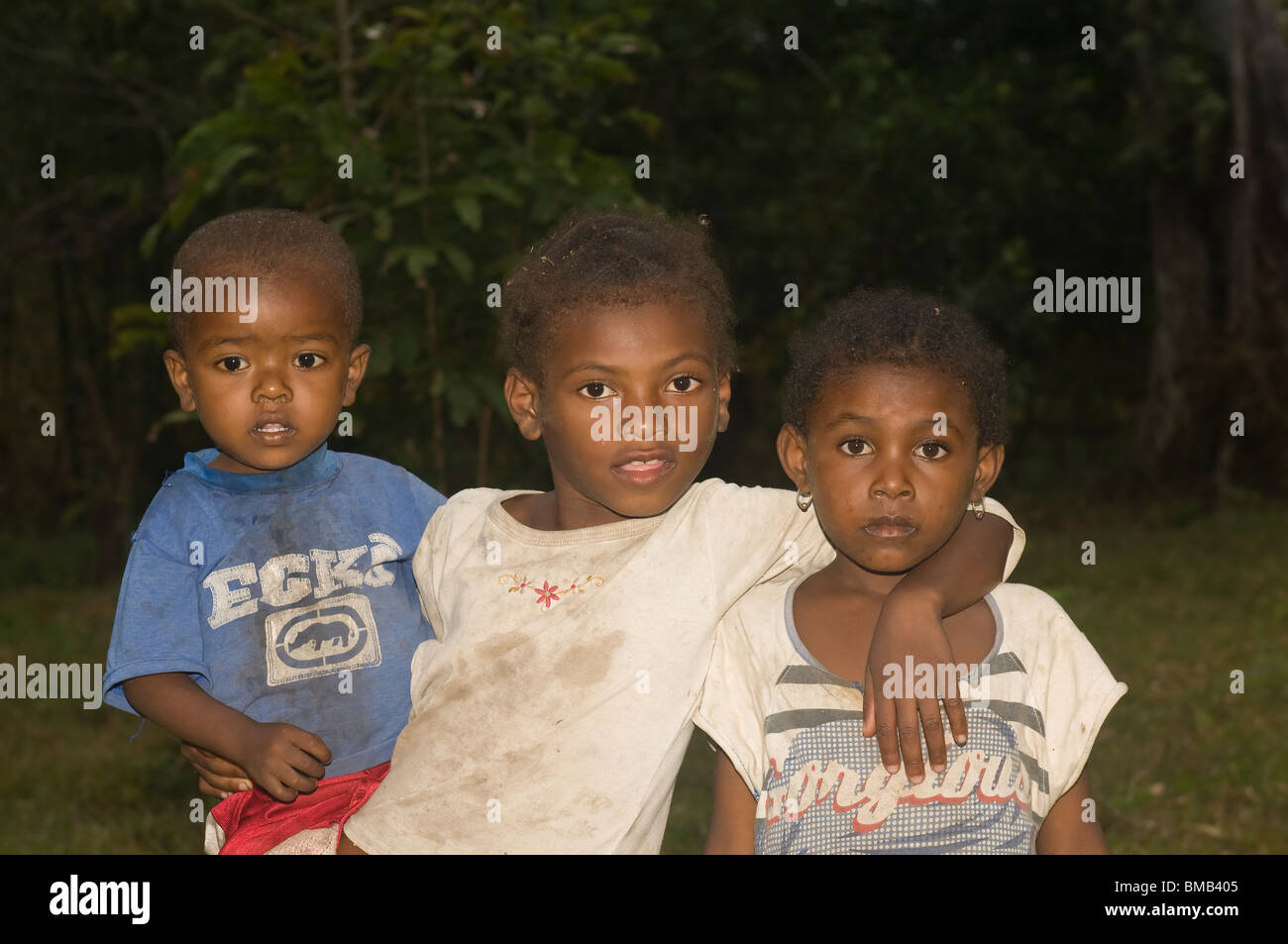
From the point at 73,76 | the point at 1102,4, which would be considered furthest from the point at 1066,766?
the point at 1102,4

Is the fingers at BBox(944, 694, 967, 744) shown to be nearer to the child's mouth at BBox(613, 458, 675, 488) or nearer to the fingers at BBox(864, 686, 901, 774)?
the fingers at BBox(864, 686, 901, 774)

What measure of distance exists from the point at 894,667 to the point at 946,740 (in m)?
0.19

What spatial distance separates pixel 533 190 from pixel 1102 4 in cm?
882

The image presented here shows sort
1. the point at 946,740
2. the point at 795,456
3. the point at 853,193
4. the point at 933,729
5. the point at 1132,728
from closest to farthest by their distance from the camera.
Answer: the point at 933,729
the point at 946,740
the point at 795,456
the point at 1132,728
the point at 853,193

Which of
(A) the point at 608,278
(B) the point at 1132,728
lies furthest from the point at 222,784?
(B) the point at 1132,728

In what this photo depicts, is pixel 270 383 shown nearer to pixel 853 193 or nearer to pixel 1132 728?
pixel 1132 728

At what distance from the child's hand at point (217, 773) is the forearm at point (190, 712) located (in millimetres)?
36

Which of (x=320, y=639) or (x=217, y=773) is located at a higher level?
(x=320, y=639)

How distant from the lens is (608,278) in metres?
2.42

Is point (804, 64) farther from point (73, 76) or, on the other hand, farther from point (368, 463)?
point (368, 463)

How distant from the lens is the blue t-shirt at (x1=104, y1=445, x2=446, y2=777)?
97.2 inches

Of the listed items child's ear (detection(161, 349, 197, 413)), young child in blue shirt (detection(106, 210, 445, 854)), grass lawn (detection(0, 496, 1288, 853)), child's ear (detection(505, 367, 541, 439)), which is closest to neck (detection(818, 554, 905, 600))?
child's ear (detection(505, 367, 541, 439))

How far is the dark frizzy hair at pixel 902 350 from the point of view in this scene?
2.35 meters

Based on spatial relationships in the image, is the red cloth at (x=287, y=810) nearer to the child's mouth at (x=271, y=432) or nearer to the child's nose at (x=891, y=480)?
the child's mouth at (x=271, y=432)
